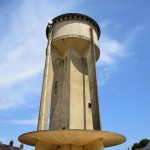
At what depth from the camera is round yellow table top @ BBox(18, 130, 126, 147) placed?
1173 centimetres

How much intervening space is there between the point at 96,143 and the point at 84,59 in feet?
24.2

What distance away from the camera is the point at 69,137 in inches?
481

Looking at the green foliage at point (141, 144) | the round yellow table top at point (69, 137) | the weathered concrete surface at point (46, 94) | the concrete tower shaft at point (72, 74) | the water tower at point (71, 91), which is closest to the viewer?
the round yellow table top at point (69, 137)

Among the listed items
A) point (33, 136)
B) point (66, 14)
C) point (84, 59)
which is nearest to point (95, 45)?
point (84, 59)

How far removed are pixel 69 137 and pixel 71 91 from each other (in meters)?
4.09

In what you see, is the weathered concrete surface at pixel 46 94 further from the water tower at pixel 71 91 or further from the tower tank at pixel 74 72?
the tower tank at pixel 74 72

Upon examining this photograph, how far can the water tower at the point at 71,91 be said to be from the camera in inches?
500

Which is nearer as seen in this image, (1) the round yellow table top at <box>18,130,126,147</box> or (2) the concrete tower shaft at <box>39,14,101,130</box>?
(1) the round yellow table top at <box>18,130,126,147</box>

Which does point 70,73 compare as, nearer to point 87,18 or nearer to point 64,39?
→ point 64,39

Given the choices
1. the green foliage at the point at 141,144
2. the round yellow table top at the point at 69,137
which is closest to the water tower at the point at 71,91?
the round yellow table top at the point at 69,137

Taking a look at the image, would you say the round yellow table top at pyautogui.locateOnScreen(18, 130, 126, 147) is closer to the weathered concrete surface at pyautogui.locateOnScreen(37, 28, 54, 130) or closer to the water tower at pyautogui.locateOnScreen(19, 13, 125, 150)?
the water tower at pyautogui.locateOnScreen(19, 13, 125, 150)

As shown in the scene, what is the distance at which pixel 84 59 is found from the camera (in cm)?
1783

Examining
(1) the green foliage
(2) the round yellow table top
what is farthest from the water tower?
(1) the green foliage

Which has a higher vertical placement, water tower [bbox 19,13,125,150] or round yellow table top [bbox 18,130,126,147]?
water tower [bbox 19,13,125,150]
